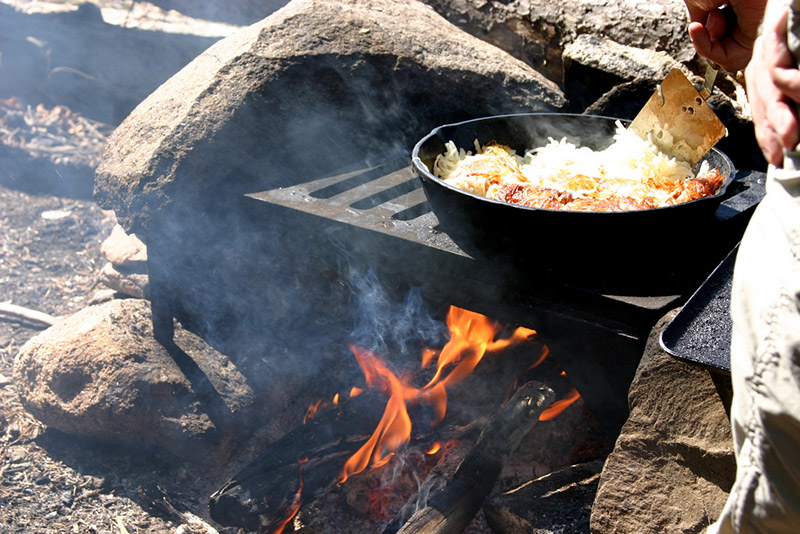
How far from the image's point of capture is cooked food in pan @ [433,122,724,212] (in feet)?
7.20

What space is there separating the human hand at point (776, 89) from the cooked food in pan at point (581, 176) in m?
0.81

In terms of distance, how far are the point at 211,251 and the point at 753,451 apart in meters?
2.80

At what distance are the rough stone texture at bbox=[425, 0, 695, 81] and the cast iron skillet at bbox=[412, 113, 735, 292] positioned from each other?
182 centimetres

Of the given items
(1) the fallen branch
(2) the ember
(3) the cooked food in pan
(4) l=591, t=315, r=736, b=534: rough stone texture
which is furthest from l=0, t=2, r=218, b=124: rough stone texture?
(4) l=591, t=315, r=736, b=534: rough stone texture

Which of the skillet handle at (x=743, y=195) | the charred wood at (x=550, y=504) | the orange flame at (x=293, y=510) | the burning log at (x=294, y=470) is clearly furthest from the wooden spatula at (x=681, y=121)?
the orange flame at (x=293, y=510)

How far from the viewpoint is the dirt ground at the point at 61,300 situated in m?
3.07

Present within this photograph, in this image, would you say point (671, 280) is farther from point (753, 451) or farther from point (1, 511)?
point (1, 511)

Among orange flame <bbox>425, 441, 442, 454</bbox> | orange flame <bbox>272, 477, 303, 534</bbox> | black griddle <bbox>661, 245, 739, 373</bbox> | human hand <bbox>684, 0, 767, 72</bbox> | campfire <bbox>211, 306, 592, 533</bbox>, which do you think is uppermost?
human hand <bbox>684, 0, 767, 72</bbox>

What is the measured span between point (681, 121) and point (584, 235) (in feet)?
2.69

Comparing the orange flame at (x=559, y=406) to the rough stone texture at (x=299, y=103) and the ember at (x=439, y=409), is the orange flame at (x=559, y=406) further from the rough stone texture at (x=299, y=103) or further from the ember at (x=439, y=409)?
the rough stone texture at (x=299, y=103)

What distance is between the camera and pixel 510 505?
265 cm

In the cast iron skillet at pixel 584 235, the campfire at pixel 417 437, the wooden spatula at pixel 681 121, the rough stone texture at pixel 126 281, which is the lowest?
the campfire at pixel 417 437

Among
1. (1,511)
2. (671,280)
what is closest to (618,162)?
(671,280)

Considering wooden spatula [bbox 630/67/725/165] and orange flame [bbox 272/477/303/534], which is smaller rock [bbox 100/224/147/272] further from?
wooden spatula [bbox 630/67/725/165]
